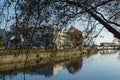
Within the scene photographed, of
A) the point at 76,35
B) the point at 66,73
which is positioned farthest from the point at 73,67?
the point at 76,35

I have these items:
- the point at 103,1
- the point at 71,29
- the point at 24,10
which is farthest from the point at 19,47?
the point at 103,1

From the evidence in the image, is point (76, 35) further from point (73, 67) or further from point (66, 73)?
point (73, 67)

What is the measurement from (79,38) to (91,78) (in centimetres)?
1948

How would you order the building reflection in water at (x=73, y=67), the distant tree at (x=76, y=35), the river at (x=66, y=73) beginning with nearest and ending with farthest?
the distant tree at (x=76, y=35), the river at (x=66, y=73), the building reflection in water at (x=73, y=67)

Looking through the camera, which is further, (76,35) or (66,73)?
(66,73)

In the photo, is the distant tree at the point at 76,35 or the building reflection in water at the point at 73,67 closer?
the distant tree at the point at 76,35

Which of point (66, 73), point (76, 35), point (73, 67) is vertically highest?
point (76, 35)

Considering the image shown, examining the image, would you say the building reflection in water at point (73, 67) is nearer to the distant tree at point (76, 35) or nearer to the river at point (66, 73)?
the river at point (66, 73)

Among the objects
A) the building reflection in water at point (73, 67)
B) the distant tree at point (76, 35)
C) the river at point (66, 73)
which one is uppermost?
the distant tree at point (76, 35)

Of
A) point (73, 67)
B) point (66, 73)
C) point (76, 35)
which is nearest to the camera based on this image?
point (76, 35)

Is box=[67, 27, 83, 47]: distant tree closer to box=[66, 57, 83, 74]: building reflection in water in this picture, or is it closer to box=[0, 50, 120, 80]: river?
box=[0, 50, 120, 80]: river

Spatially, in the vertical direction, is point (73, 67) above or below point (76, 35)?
below

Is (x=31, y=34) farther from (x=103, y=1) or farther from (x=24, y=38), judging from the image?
(x=103, y=1)

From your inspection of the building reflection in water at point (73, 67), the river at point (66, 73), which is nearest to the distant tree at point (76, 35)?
the river at point (66, 73)
